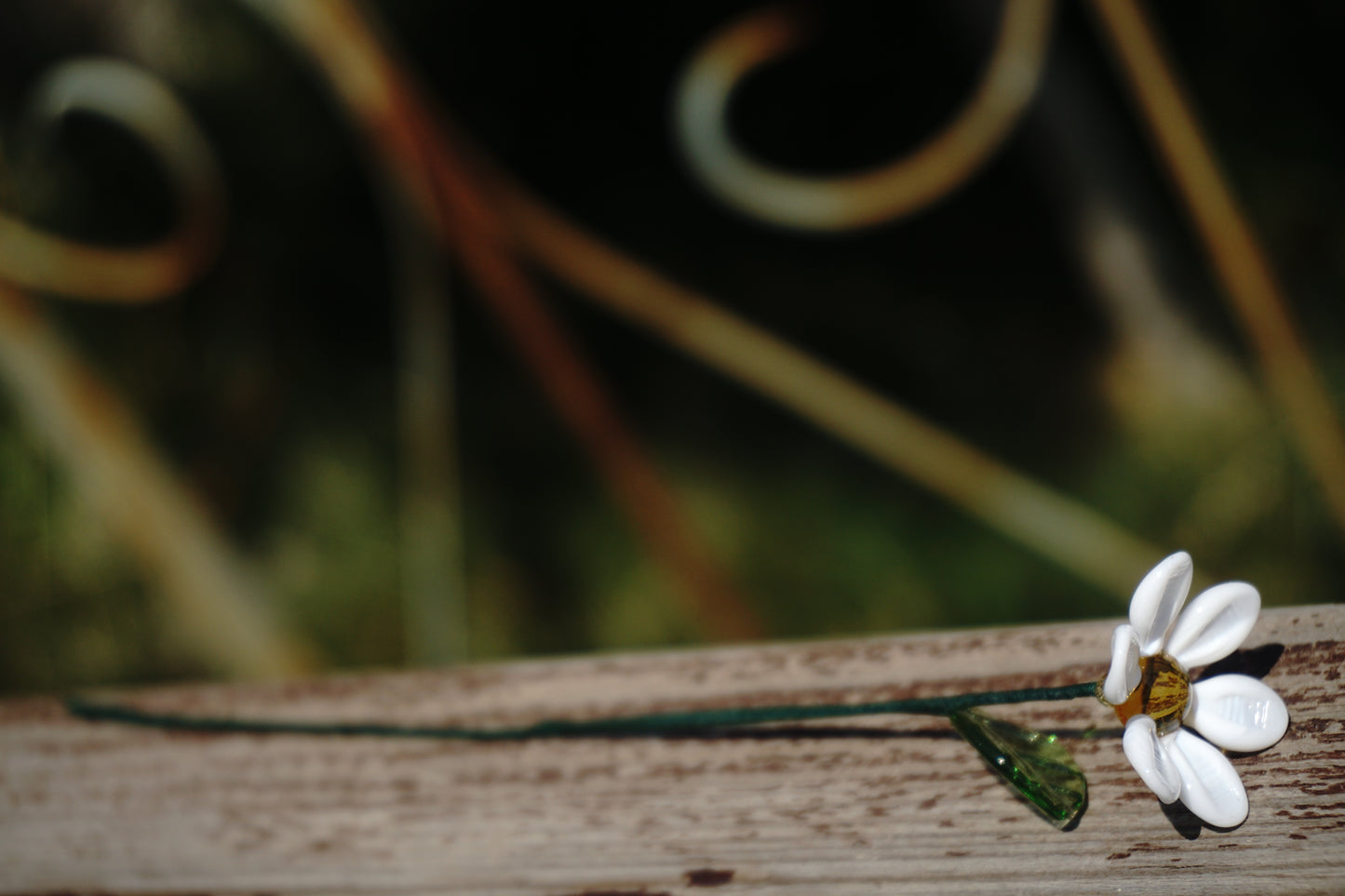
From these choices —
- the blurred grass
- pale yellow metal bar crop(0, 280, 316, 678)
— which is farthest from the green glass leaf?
pale yellow metal bar crop(0, 280, 316, 678)

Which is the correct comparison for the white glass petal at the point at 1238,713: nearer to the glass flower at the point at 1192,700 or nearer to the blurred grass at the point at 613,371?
the glass flower at the point at 1192,700

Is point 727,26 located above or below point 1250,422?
above

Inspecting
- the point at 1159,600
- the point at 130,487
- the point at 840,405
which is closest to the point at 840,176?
the point at 840,405

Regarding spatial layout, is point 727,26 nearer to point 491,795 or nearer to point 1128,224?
point 1128,224

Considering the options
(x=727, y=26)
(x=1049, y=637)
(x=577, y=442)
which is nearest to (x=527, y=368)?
(x=577, y=442)

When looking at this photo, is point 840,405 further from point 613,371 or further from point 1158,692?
point 1158,692

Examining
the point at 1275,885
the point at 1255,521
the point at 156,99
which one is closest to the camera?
the point at 1275,885

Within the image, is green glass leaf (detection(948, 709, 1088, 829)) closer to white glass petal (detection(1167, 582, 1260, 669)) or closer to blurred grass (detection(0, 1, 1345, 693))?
white glass petal (detection(1167, 582, 1260, 669))
